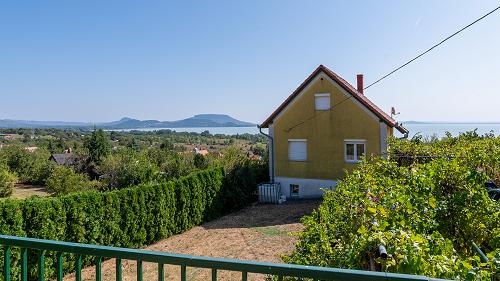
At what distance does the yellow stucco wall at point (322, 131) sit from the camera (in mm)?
17141

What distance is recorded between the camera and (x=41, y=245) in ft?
7.32

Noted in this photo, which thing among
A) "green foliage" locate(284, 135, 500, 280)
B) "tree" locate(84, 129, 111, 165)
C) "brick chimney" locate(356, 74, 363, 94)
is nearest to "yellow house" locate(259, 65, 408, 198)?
"brick chimney" locate(356, 74, 363, 94)

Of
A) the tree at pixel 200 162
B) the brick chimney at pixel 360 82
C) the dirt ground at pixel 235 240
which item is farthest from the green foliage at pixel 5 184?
the brick chimney at pixel 360 82

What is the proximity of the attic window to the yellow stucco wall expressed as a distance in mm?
165

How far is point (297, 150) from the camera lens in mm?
18938

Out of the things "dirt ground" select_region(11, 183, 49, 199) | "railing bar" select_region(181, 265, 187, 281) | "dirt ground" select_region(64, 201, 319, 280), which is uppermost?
"railing bar" select_region(181, 265, 187, 281)

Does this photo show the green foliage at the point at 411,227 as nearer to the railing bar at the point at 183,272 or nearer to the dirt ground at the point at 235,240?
the railing bar at the point at 183,272

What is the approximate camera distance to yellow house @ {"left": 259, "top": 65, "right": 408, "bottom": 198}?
1703cm

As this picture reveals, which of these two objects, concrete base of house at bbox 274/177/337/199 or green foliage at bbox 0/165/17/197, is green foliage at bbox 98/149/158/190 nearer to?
green foliage at bbox 0/165/17/197

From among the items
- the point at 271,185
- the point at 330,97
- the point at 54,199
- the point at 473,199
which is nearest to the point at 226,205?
the point at 271,185

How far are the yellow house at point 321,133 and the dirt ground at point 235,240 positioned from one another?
210cm

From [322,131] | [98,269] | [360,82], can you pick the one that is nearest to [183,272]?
[98,269]

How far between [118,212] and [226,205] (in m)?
6.76

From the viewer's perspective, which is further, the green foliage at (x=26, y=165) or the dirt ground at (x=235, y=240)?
the green foliage at (x=26, y=165)
